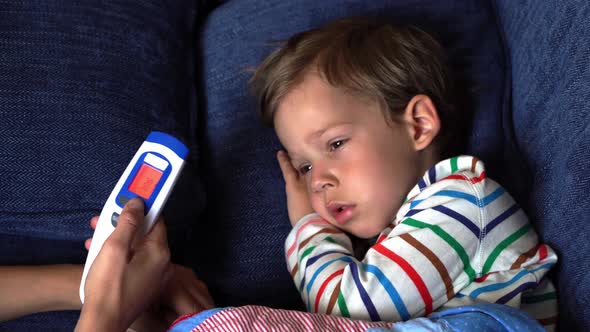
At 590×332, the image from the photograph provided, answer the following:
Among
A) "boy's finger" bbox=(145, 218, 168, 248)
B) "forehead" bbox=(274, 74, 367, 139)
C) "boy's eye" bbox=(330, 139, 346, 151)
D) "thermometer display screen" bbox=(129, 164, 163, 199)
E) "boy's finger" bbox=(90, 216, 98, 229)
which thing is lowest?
"boy's finger" bbox=(90, 216, 98, 229)

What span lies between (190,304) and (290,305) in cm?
Answer: 24

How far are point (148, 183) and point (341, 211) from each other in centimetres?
31

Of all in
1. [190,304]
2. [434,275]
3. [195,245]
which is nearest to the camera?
[434,275]

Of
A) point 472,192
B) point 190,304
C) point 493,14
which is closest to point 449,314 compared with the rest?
point 472,192

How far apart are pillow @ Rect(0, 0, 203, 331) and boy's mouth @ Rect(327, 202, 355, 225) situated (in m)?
0.24

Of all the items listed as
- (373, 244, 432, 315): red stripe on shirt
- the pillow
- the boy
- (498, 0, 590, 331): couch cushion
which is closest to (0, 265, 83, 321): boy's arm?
the pillow

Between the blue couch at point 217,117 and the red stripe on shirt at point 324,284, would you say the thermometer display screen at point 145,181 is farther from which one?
the red stripe on shirt at point 324,284

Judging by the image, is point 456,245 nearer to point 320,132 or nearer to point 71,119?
point 320,132

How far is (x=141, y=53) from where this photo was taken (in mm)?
1076

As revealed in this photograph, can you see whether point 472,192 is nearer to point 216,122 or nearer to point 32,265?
point 216,122

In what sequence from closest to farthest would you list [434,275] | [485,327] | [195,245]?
[485,327] → [434,275] → [195,245]

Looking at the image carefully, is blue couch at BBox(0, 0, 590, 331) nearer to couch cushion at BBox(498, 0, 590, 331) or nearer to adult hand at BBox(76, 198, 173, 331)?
couch cushion at BBox(498, 0, 590, 331)

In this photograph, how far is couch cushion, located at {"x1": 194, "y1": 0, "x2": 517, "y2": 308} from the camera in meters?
1.04

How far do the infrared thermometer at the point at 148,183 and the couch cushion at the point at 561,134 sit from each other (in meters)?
0.53
